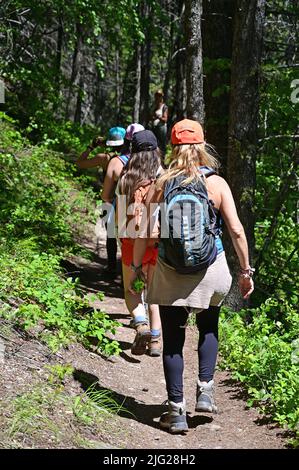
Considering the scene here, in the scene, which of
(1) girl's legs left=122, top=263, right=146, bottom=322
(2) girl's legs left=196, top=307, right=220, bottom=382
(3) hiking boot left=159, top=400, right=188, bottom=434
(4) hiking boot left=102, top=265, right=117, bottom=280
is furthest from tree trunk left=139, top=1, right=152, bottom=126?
(3) hiking boot left=159, top=400, right=188, bottom=434

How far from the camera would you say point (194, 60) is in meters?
8.15

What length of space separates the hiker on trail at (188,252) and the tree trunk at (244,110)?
3.23 metres

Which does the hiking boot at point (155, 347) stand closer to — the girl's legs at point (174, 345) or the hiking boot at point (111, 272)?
the girl's legs at point (174, 345)

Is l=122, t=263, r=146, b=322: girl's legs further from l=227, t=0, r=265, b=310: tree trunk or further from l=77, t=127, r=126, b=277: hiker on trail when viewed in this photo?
l=227, t=0, r=265, b=310: tree trunk

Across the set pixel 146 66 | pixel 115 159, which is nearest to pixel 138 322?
pixel 115 159

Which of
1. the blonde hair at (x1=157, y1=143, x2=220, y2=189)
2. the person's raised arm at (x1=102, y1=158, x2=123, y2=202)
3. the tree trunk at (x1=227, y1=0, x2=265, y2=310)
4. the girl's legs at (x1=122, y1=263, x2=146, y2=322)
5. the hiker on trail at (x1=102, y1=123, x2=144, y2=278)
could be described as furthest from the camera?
the tree trunk at (x1=227, y1=0, x2=265, y2=310)

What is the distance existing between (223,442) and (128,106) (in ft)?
96.6

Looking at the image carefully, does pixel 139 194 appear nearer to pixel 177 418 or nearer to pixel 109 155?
pixel 177 418

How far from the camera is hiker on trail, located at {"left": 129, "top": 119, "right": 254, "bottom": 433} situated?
4.61 metres

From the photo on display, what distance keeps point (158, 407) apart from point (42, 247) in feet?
13.6

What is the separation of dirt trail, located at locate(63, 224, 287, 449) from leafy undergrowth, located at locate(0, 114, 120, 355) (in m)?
0.21

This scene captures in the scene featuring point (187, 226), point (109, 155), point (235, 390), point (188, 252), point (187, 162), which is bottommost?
point (235, 390)

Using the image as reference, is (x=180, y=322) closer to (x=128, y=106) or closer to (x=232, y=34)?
(x=232, y=34)
